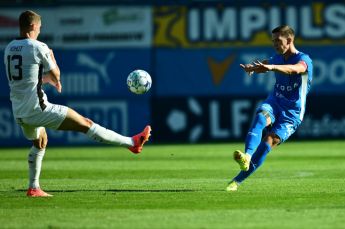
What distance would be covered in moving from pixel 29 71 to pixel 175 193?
7.99ft

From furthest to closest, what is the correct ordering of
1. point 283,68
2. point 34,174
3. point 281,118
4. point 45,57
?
point 281,118
point 34,174
point 283,68
point 45,57

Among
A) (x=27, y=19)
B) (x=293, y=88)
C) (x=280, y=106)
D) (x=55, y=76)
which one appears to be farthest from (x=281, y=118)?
(x=27, y=19)

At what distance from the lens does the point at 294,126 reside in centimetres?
1221

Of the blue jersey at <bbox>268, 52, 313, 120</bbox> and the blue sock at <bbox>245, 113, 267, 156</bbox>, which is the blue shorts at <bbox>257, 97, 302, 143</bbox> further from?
the blue sock at <bbox>245, 113, 267, 156</bbox>

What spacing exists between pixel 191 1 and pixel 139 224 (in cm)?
1785

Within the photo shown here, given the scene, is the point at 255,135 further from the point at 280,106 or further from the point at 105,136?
the point at 105,136

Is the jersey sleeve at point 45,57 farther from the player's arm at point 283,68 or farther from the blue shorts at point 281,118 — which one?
the blue shorts at point 281,118

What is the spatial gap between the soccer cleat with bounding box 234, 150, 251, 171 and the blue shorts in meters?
0.89

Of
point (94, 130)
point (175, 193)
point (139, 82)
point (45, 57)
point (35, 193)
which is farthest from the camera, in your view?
point (139, 82)

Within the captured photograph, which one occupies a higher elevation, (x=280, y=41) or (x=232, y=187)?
(x=280, y=41)

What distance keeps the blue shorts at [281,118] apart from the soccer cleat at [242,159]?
0.89 metres

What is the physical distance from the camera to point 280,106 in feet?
40.1

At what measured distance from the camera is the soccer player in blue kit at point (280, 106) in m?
11.7

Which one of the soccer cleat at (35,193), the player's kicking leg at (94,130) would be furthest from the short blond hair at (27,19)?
the soccer cleat at (35,193)
